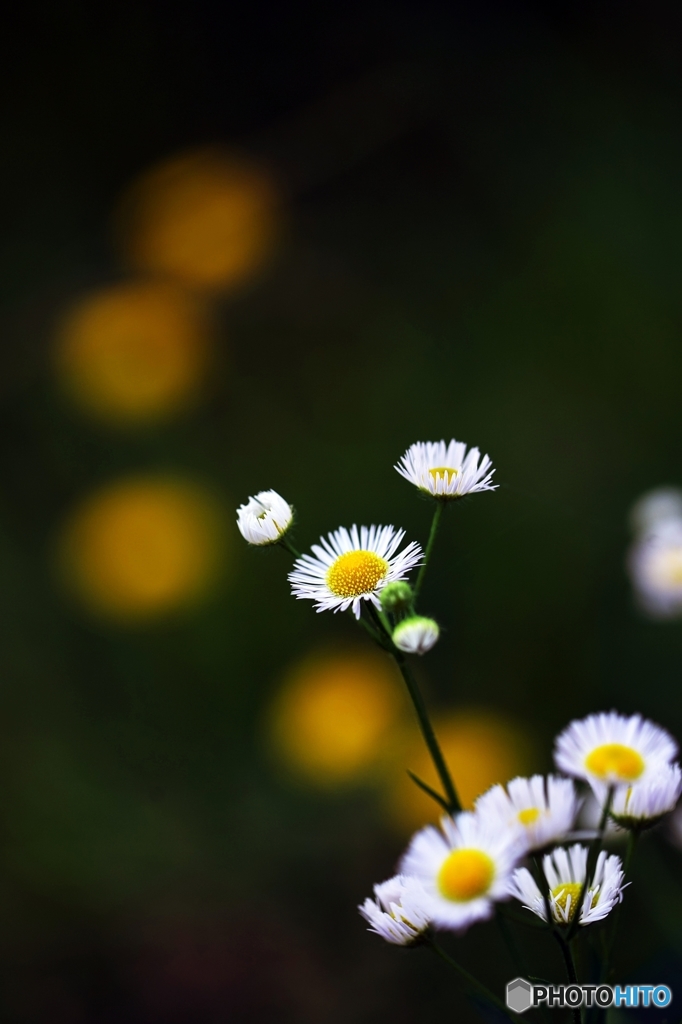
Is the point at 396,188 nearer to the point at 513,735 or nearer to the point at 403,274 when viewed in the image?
the point at 403,274

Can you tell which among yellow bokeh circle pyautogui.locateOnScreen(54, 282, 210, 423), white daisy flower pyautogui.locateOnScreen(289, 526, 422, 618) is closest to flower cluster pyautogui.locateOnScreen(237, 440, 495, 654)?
white daisy flower pyautogui.locateOnScreen(289, 526, 422, 618)

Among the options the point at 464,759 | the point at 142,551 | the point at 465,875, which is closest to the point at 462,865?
the point at 465,875

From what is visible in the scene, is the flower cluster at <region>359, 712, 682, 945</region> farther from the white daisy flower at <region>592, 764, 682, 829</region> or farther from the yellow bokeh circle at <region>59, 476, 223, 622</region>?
the yellow bokeh circle at <region>59, 476, 223, 622</region>

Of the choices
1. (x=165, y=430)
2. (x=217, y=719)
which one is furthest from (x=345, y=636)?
(x=165, y=430)

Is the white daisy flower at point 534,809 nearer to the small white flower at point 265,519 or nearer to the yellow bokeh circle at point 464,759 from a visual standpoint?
the small white flower at point 265,519

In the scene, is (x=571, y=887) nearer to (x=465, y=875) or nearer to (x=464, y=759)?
(x=465, y=875)

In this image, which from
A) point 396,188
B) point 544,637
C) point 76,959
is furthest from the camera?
point 396,188
